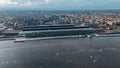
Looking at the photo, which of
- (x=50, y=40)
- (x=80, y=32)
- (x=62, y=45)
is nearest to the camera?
(x=62, y=45)

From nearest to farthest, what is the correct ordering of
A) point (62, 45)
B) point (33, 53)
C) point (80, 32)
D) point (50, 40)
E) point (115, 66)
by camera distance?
1. point (115, 66)
2. point (33, 53)
3. point (62, 45)
4. point (50, 40)
5. point (80, 32)

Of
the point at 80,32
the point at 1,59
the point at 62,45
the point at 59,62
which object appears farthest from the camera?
the point at 80,32

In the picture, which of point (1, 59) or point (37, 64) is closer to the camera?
point (37, 64)

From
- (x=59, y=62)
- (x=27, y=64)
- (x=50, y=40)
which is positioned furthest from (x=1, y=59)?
(x=50, y=40)

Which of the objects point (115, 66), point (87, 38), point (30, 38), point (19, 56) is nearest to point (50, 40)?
point (30, 38)

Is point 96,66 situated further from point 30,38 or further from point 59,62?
point 30,38

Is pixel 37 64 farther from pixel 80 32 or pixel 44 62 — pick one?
pixel 80 32
